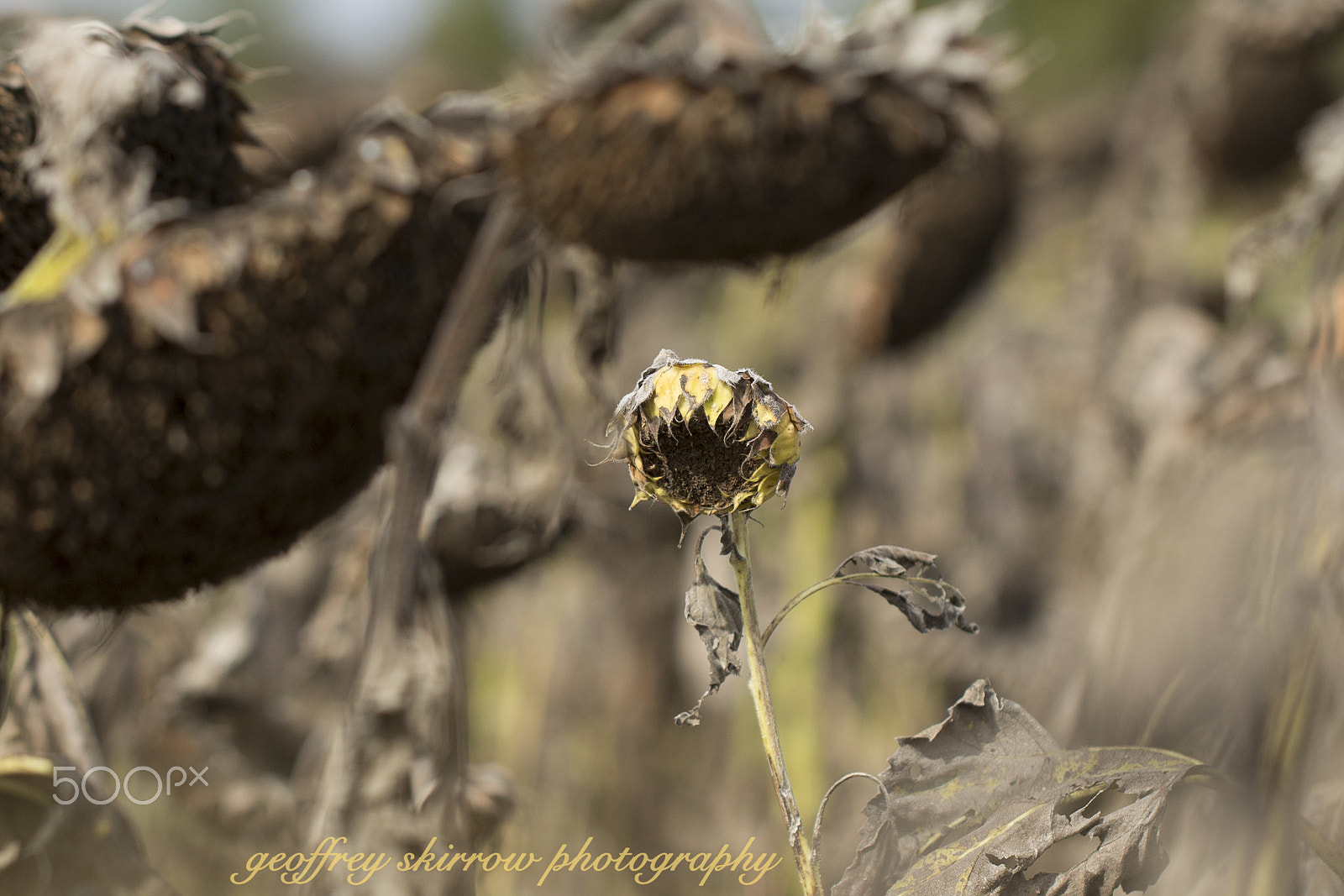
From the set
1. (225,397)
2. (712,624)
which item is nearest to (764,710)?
(712,624)

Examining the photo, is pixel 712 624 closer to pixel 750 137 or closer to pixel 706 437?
pixel 706 437

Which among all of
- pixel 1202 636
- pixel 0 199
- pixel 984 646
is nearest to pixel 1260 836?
pixel 1202 636

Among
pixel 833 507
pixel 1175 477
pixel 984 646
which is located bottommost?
pixel 984 646

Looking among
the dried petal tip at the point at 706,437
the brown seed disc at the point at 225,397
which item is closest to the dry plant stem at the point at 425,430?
the brown seed disc at the point at 225,397

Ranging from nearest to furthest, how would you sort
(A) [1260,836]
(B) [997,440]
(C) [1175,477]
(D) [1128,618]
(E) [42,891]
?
(A) [1260,836]
(D) [1128,618]
(E) [42,891]
(C) [1175,477]
(B) [997,440]

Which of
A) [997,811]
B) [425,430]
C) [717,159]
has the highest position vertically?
[717,159]

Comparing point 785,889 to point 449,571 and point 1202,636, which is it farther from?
point 449,571

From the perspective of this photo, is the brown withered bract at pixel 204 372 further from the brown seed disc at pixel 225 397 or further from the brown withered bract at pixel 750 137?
the brown withered bract at pixel 750 137
